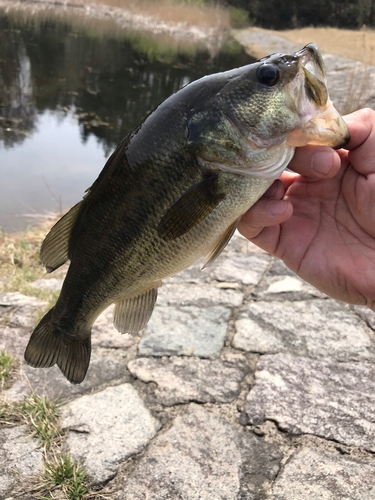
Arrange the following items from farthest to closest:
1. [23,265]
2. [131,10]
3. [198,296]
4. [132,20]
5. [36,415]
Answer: [131,10] < [132,20] < [23,265] < [198,296] < [36,415]

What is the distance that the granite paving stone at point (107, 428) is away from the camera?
8.64 feet

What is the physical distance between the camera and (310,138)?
1.90 metres

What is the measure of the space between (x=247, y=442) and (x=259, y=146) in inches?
70.9

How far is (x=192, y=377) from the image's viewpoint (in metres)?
3.25

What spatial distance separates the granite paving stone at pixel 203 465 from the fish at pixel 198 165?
1.15 metres

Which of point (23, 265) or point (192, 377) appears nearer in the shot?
point (192, 377)

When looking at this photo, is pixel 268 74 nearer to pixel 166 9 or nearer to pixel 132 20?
pixel 132 20

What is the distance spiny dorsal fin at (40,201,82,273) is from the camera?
7.18 feet

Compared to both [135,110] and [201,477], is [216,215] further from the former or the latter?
[135,110]

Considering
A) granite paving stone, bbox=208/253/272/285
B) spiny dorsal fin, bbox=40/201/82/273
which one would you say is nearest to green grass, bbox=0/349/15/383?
spiny dorsal fin, bbox=40/201/82/273

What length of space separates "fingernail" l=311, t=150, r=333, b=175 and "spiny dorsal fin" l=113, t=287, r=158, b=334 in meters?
0.96

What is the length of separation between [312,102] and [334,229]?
910 millimetres

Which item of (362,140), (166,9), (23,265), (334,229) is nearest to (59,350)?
(334,229)

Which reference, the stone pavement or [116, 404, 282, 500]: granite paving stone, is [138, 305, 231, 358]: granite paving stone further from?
[116, 404, 282, 500]: granite paving stone
